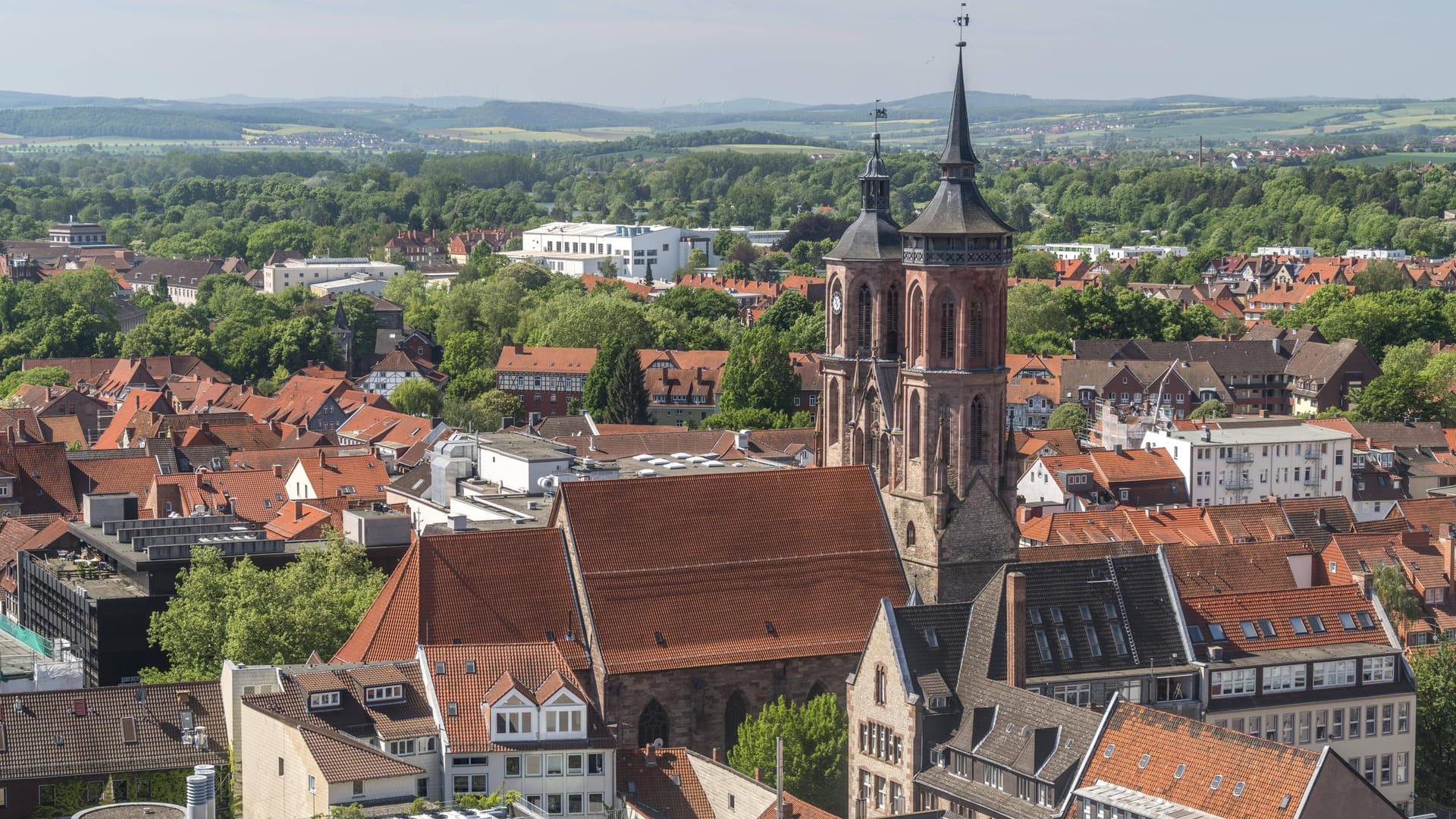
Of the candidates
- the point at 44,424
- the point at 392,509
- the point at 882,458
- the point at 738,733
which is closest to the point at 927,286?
the point at 882,458

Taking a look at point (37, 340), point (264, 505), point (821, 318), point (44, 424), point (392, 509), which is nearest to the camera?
point (392, 509)

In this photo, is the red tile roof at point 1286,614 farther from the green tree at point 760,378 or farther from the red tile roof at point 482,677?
the green tree at point 760,378

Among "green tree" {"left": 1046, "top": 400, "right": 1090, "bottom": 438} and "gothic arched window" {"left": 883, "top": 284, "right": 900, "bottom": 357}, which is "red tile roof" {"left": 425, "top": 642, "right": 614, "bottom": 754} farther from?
"green tree" {"left": 1046, "top": 400, "right": 1090, "bottom": 438}

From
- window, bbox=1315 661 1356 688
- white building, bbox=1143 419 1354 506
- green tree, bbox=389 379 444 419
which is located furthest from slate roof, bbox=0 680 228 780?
green tree, bbox=389 379 444 419

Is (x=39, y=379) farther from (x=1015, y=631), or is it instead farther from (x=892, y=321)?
(x=1015, y=631)

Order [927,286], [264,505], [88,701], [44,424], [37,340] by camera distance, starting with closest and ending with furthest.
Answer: [88,701]
[927,286]
[264,505]
[44,424]
[37,340]

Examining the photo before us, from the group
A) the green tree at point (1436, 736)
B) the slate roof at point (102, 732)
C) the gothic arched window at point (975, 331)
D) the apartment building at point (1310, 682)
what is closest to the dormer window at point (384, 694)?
the slate roof at point (102, 732)

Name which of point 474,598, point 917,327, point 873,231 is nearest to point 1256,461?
point 873,231

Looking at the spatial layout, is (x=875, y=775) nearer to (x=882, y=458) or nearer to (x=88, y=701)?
(x=882, y=458)
